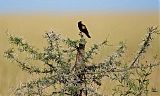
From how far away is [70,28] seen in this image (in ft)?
7.07

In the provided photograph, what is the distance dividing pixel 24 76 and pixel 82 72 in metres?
0.63

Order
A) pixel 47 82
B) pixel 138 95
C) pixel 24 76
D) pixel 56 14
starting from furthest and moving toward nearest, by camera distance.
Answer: pixel 56 14, pixel 24 76, pixel 138 95, pixel 47 82

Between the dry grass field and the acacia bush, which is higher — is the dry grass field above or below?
A: above

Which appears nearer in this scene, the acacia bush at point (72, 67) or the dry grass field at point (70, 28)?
the acacia bush at point (72, 67)

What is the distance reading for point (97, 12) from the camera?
226 cm

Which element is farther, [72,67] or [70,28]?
[70,28]

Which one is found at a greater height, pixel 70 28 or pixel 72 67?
pixel 70 28

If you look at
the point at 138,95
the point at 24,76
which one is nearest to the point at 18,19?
the point at 24,76

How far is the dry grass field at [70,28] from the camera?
2139 mm

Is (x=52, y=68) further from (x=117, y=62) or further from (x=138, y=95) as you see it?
(x=138, y=95)

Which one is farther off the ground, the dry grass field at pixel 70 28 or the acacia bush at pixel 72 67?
the dry grass field at pixel 70 28

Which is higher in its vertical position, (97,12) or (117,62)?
(97,12)

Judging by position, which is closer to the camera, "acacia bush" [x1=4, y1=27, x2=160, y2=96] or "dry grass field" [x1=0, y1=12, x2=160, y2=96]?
"acacia bush" [x1=4, y1=27, x2=160, y2=96]

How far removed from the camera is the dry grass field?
214 centimetres
